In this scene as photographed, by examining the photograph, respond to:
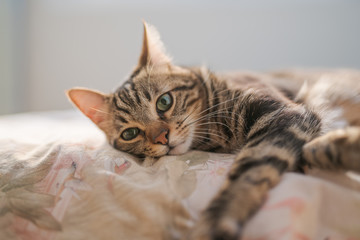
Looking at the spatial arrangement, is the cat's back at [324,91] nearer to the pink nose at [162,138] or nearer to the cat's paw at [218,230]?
the pink nose at [162,138]

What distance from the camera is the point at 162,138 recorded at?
3.24 feet

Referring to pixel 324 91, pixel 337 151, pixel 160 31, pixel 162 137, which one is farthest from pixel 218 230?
pixel 160 31

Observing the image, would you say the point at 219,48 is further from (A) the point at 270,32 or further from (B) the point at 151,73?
(B) the point at 151,73

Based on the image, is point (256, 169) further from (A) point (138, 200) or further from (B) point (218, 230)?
(A) point (138, 200)

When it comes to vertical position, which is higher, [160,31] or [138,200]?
[160,31]

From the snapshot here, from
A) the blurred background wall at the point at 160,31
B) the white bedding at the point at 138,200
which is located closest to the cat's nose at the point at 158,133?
the white bedding at the point at 138,200

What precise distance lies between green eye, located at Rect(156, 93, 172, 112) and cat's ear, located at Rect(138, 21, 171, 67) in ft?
0.67

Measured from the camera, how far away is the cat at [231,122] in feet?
2.16

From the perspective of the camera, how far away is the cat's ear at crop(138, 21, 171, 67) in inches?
46.9

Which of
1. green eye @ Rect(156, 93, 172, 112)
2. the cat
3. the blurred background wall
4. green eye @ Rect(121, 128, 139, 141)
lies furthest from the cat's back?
the blurred background wall

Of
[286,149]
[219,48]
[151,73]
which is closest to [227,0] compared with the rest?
[219,48]

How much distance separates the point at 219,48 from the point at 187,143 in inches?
77.4

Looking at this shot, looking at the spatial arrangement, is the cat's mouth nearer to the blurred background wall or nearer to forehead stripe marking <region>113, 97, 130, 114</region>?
forehead stripe marking <region>113, 97, 130, 114</region>

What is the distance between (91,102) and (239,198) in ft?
2.69
